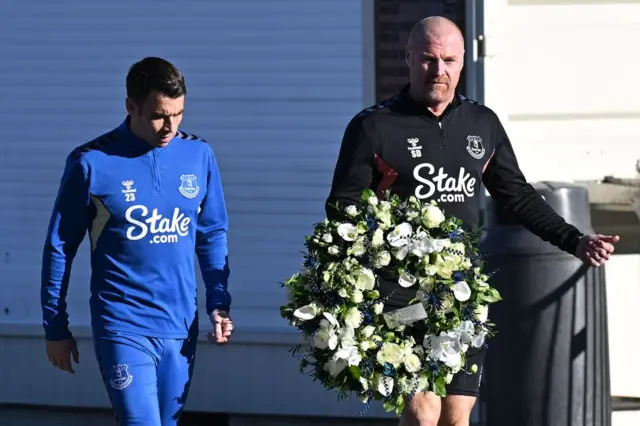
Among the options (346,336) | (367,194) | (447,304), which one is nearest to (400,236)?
(367,194)

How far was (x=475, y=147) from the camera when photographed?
195 inches

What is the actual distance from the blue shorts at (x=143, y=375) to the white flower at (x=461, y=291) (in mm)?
985

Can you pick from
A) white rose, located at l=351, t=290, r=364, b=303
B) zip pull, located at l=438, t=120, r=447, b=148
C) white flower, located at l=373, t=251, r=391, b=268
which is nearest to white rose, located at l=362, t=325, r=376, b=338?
white rose, located at l=351, t=290, r=364, b=303

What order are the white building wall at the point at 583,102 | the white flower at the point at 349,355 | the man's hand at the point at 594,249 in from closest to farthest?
the white flower at the point at 349,355 → the man's hand at the point at 594,249 → the white building wall at the point at 583,102

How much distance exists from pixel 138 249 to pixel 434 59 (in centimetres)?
125

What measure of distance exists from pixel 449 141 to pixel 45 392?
3.65 metres

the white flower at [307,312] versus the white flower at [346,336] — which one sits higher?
the white flower at [307,312]

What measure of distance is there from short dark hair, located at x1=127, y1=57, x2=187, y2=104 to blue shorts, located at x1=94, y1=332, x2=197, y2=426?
84cm

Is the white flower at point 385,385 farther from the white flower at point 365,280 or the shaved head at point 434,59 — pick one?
the shaved head at point 434,59

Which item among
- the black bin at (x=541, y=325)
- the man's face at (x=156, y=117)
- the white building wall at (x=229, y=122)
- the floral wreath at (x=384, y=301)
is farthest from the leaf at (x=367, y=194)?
the white building wall at (x=229, y=122)

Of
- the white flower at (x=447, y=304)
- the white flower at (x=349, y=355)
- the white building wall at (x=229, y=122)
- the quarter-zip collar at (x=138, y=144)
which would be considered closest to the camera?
the white flower at (x=349, y=355)

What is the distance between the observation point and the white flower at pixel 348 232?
181 inches

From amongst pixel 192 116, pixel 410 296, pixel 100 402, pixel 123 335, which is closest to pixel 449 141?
pixel 410 296

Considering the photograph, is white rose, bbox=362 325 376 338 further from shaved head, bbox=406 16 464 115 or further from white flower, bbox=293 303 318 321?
shaved head, bbox=406 16 464 115
